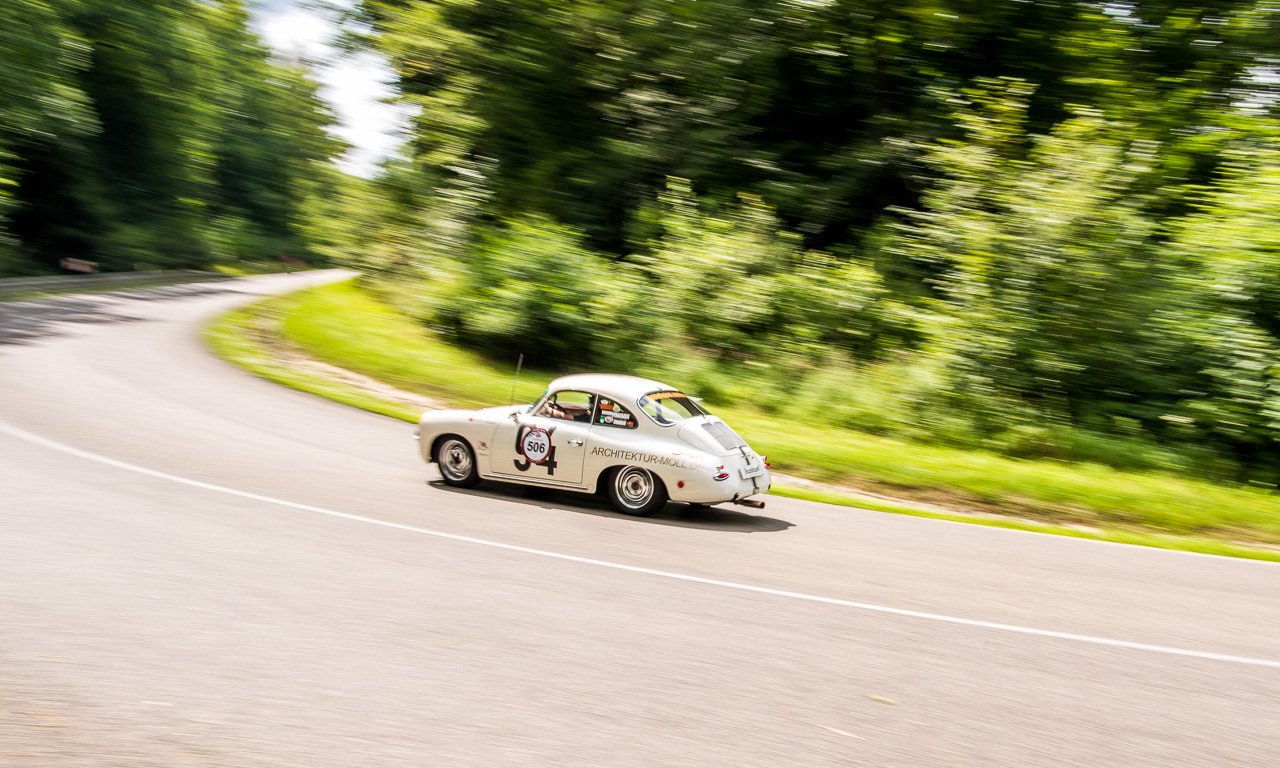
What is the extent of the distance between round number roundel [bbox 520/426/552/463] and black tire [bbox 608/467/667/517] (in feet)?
2.56

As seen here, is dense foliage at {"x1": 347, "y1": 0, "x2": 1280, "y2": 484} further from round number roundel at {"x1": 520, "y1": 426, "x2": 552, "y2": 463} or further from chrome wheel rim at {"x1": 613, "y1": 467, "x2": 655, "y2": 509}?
round number roundel at {"x1": 520, "y1": 426, "x2": 552, "y2": 463}

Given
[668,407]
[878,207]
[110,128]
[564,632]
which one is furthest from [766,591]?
[110,128]

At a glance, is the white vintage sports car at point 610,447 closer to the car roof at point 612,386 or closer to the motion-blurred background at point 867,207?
the car roof at point 612,386

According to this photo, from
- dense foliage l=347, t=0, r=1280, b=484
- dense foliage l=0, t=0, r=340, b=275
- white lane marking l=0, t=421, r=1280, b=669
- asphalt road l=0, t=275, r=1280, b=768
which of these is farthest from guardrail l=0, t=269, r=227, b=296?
white lane marking l=0, t=421, r=1280, b=669

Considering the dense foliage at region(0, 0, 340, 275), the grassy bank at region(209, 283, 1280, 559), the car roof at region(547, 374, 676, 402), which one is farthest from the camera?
the dense foliage at region(0, 0, 340, 275)

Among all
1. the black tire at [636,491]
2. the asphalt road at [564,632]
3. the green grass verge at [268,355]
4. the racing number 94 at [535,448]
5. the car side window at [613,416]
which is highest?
the green grass verge at [268,355]

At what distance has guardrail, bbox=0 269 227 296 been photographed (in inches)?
1208

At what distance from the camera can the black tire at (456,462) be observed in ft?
34.3

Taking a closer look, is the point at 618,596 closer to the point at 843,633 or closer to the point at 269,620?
the point at 843,633

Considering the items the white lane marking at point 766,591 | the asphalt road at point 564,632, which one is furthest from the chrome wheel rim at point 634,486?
the white lane marking at point 766,591

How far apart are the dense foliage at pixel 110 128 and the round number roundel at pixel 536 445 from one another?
24.6 metres

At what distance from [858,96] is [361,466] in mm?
16057

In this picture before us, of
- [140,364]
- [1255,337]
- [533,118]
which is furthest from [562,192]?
[1255,337]

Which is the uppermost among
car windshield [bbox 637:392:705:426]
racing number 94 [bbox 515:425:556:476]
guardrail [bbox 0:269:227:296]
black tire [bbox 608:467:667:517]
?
guardrail [bbox 0:269:227:296]
